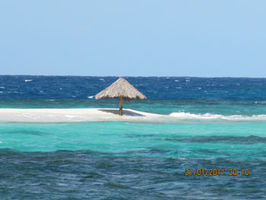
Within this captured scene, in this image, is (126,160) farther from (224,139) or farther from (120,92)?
(120,92)

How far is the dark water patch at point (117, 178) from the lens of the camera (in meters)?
13.0

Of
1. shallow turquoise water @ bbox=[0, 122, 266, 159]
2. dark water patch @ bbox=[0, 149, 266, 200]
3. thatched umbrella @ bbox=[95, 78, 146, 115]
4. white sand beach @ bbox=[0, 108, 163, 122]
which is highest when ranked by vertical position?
thatched umbrella @ bbox=[95, 78, 146, 115]

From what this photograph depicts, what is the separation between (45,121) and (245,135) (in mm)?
9905

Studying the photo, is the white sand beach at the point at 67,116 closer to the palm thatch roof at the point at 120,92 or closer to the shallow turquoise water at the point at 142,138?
the palm thatch roof at the point at 120,92

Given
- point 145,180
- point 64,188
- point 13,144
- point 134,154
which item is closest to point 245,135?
point 134,154

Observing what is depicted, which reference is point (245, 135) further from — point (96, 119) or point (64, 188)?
point (64, 188)

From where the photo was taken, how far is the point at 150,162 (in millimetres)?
17031

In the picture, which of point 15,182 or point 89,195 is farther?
point 15,182

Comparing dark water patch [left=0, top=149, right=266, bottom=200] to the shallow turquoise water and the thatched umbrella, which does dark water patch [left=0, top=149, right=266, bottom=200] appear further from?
the thatched umbrella

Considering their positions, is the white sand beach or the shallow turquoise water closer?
the shallow turquoise water
